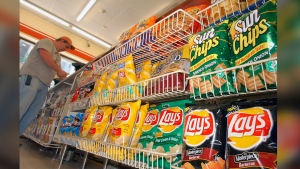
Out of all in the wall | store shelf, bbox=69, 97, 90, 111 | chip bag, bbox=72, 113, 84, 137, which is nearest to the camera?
chip bag, bbox=72, 113, 84, 137

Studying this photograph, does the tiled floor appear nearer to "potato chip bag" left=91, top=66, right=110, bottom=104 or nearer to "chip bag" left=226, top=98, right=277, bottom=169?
"potato chip bag" left=91, top=66, right=110, bottom=104

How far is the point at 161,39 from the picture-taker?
1276mm

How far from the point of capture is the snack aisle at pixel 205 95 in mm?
669

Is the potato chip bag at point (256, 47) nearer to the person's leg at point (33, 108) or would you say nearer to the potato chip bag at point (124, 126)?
the potato chip bag at point (124, 126)

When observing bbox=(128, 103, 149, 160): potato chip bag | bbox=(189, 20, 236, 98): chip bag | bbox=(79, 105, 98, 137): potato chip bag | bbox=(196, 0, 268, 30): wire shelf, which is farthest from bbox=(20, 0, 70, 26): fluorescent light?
bbox=(189, 20, 236, 98): chip bag

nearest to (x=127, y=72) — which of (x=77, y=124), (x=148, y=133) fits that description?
(x=148, y=133)

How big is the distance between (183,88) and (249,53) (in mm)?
359

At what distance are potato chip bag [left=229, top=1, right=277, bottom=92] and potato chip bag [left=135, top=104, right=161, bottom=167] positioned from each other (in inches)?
21.9

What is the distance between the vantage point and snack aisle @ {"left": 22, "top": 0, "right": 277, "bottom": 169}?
26.4 inches

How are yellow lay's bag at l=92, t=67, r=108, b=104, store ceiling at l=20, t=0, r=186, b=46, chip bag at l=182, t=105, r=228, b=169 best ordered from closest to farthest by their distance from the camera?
chip bag at l=182, t=105, r=228, b=169 → yellow lay's bag at l=92, t=67, r=108, b=104 → store ceiling at l=20, t=0, r=186, b=46

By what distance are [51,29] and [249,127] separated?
25.3ft
